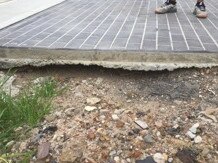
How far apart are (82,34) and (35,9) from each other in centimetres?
191

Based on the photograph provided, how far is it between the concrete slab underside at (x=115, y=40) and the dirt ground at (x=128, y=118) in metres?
0.12

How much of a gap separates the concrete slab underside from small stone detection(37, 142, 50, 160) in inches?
38.7

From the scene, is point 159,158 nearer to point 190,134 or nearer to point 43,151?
point 190,134

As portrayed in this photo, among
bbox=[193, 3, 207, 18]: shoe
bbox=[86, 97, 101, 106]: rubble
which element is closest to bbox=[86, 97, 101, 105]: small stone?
bbox=[86, 97, 101, 106]: rubble

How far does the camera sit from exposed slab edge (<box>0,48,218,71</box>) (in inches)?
115

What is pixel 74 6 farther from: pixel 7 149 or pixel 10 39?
pixel 7 149

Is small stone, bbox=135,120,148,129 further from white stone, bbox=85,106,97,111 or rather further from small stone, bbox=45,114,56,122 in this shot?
small stone, bbox=45,114,56,122

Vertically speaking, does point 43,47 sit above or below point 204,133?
above

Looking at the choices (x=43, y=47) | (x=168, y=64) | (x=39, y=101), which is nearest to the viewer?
(x=39, y=101)

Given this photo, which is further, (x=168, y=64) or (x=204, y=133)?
(x=168, y=64)

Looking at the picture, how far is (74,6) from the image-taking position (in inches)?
217

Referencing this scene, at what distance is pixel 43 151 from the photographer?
7.39 feet

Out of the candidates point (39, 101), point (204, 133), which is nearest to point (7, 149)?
point (39, 101)

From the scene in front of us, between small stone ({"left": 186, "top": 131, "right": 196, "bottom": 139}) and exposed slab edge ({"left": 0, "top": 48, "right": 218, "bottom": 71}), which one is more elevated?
exposed slab edge ({"left": 0, "top": 48, "right": 218, "bottom": 71})
